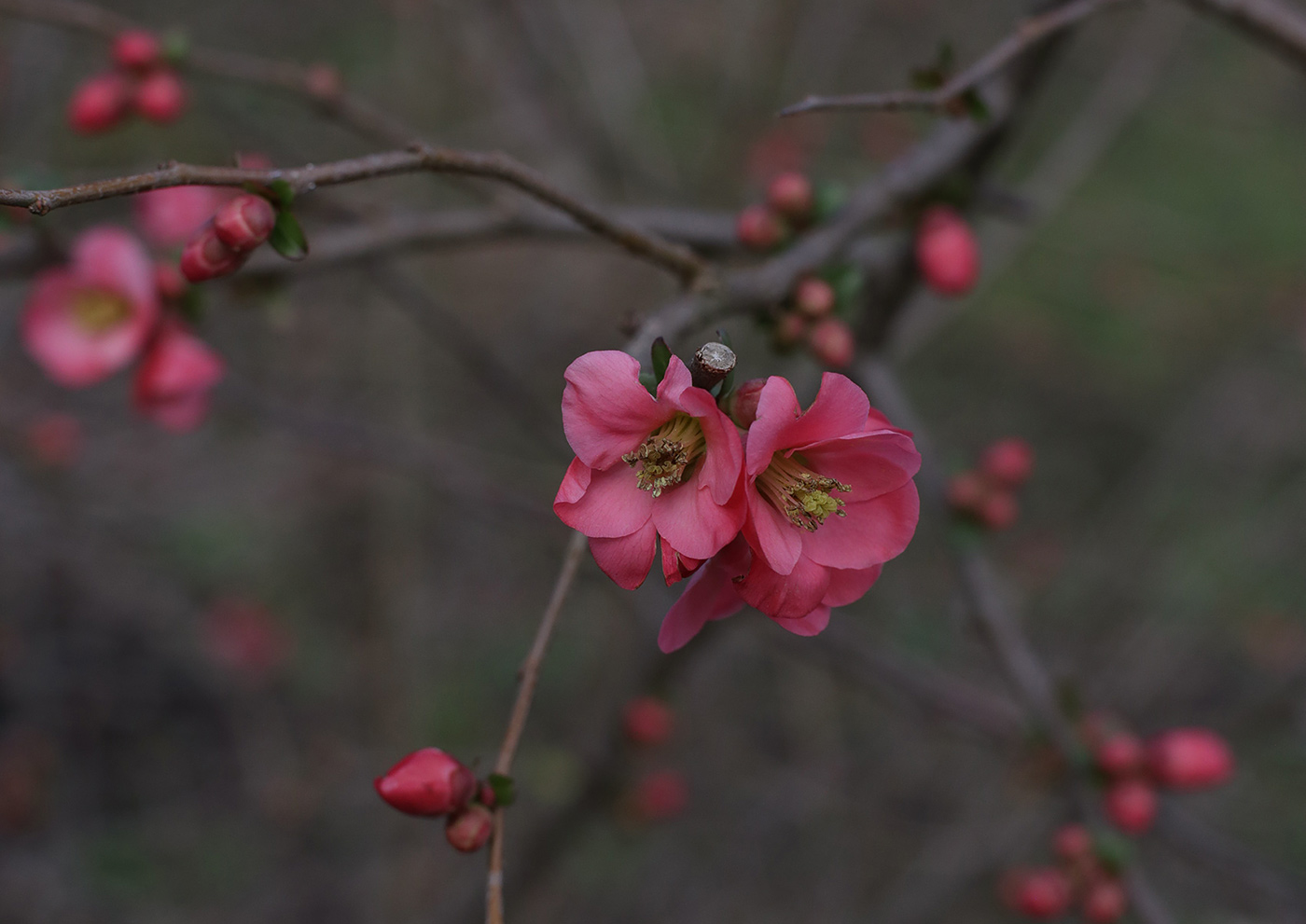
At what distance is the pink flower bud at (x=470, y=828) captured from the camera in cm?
87

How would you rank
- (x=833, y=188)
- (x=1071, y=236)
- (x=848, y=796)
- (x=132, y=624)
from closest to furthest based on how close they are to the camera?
(x=833, y=188) → (x=848, y=796) → (x=132, y=624) → (x=1071, y=236)

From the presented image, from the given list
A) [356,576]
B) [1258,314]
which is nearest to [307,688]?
[356,576]

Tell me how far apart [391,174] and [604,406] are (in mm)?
273

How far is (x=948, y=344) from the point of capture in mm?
4777

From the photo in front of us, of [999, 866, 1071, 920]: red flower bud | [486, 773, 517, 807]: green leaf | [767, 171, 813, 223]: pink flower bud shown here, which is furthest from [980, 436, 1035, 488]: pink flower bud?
[486, 773, 517, 807]: green leaf

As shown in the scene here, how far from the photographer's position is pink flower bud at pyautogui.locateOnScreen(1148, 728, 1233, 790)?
1594mm

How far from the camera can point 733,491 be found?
77 centimetres

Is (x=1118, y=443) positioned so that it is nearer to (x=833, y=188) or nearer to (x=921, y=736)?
(x=921, y=736)

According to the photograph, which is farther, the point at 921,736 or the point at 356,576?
the point at 356,576

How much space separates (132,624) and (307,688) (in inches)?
28.7

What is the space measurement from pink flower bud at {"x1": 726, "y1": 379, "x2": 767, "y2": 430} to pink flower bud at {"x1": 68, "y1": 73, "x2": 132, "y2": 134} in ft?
4.21

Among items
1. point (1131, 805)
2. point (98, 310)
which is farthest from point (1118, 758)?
point (98, 310)

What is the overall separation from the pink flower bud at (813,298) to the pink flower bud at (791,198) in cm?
22

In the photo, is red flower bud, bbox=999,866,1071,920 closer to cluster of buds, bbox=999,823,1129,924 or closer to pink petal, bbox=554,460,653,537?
cluster of buds, bbox=999,823,1129,924
